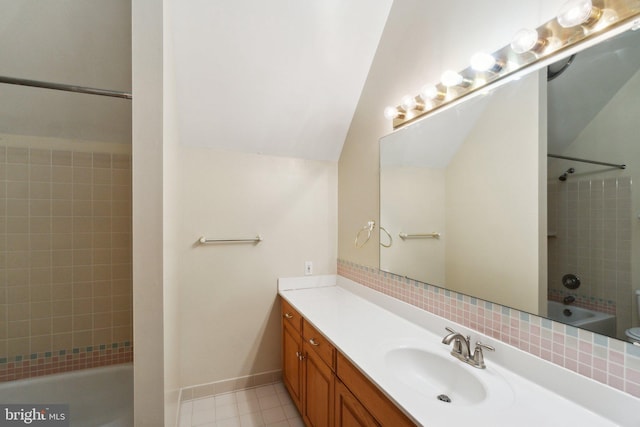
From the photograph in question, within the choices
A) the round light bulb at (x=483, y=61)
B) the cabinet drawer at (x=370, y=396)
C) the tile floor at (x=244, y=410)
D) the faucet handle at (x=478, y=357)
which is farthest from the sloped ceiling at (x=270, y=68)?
the tile floor at (x=244, y=410)

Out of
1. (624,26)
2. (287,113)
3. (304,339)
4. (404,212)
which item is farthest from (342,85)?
(304,339)

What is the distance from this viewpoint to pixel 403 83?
1.70 meters

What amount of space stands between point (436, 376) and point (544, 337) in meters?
0.46

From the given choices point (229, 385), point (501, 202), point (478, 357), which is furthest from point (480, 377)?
point (229, 385)

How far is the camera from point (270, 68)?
1.85 meters

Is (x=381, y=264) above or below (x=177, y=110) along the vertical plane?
below

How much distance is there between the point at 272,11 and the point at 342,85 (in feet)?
2.18

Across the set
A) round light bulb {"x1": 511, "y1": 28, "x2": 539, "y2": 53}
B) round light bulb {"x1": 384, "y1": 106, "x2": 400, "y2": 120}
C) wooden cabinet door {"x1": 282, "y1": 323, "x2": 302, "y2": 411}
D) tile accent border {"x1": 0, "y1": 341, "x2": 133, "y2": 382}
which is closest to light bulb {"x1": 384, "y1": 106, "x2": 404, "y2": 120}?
Result: round light bulb {"x1": 384, "y1": 106, "x2": 400, "y2": 120}

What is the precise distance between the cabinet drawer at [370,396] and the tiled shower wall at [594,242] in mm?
709

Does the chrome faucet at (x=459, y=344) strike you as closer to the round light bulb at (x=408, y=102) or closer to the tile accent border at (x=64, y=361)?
the round light bulb at (x=408, y=102)

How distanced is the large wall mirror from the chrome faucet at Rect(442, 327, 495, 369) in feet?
0.68

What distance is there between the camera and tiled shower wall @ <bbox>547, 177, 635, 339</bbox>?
2.80 feet

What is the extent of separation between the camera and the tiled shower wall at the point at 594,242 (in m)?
0.85

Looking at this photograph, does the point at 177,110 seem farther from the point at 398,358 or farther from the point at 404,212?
the point at 398,358
